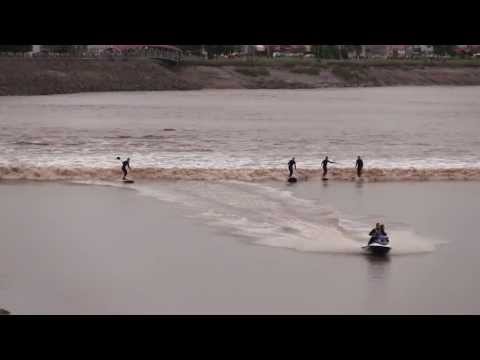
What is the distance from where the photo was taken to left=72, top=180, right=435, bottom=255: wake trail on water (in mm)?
23438

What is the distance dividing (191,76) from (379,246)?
95.7 metres

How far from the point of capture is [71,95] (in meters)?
99.3

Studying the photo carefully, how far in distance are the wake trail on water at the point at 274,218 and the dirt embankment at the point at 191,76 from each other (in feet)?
223

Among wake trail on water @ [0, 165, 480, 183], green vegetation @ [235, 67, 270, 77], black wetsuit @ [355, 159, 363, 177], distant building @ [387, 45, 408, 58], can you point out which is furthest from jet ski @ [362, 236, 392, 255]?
distant building @ [387, 45, 408, 58]

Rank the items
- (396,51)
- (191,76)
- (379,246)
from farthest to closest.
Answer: (396,51)
(191,76)
(379,246)

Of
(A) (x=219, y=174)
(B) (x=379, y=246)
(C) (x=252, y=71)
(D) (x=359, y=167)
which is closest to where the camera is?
(B) (x=379, y=246)

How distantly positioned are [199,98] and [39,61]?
20866mm

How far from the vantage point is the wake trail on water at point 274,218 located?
2344 centimetres

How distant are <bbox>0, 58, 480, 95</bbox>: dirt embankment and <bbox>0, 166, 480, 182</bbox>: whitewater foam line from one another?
61.3 m

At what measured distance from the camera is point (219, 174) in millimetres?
37656

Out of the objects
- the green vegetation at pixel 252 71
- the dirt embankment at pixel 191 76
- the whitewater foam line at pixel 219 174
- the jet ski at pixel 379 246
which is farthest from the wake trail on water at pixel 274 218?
the green vegetation at pixel 252 71

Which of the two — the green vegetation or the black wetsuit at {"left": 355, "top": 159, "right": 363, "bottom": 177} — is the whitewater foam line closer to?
the black wetsuit at {"left": 355, "top": 159, "right": 363, "bottom": 177}

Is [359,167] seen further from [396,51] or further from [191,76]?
A: [396,51]

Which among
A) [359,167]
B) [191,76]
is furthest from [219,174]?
[191,76]
